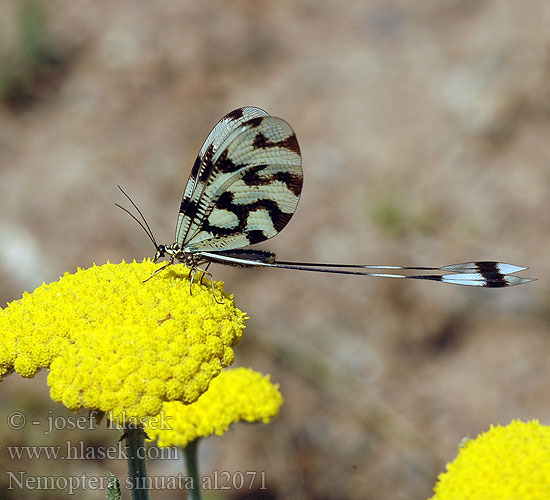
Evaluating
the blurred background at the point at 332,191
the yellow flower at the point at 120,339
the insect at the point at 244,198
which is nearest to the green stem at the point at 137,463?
the yellow flower at the point at 120,339

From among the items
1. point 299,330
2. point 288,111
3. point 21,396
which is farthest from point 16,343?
point 288,111

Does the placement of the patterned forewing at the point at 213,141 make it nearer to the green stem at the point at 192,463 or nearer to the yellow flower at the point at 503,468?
the green stem at the point at 192,463

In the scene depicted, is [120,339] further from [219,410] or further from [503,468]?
[503,468]

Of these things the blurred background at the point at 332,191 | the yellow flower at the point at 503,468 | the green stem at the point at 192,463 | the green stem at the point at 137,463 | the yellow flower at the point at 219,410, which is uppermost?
the blurred background at the point at 332,191

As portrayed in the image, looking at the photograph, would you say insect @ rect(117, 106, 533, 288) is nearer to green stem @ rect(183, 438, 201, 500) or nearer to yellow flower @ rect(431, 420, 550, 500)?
yellow flower @ rect(431, 420, 550, 500)
